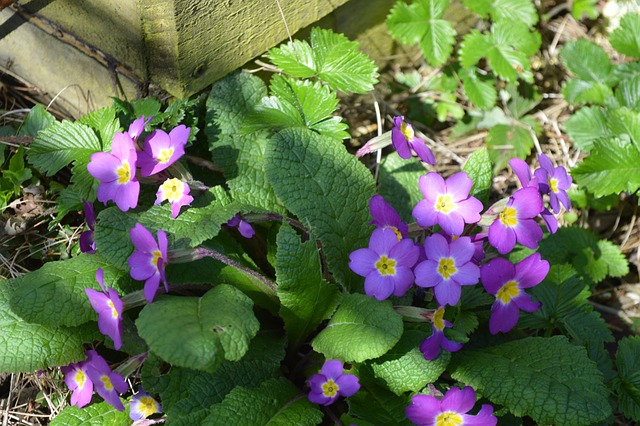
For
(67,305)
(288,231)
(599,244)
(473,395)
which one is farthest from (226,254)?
(599,244)

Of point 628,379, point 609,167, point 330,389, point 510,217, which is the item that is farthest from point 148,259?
point 609,167

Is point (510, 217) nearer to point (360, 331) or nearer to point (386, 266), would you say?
point (386, 266)

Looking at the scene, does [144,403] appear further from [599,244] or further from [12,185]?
[599,244]

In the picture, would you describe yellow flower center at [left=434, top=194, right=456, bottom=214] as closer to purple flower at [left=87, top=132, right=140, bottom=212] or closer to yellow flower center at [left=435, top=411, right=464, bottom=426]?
yellow flower center at [left=435, top=411, right=464, bottom=426]

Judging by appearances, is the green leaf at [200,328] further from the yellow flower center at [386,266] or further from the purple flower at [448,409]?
the purple flower at [448,409]

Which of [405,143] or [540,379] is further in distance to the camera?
[405,143]

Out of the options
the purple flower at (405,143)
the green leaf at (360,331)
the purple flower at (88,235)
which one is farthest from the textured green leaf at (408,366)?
the purple flower at (88,235)

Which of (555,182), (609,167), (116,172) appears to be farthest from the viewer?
(609,167)
